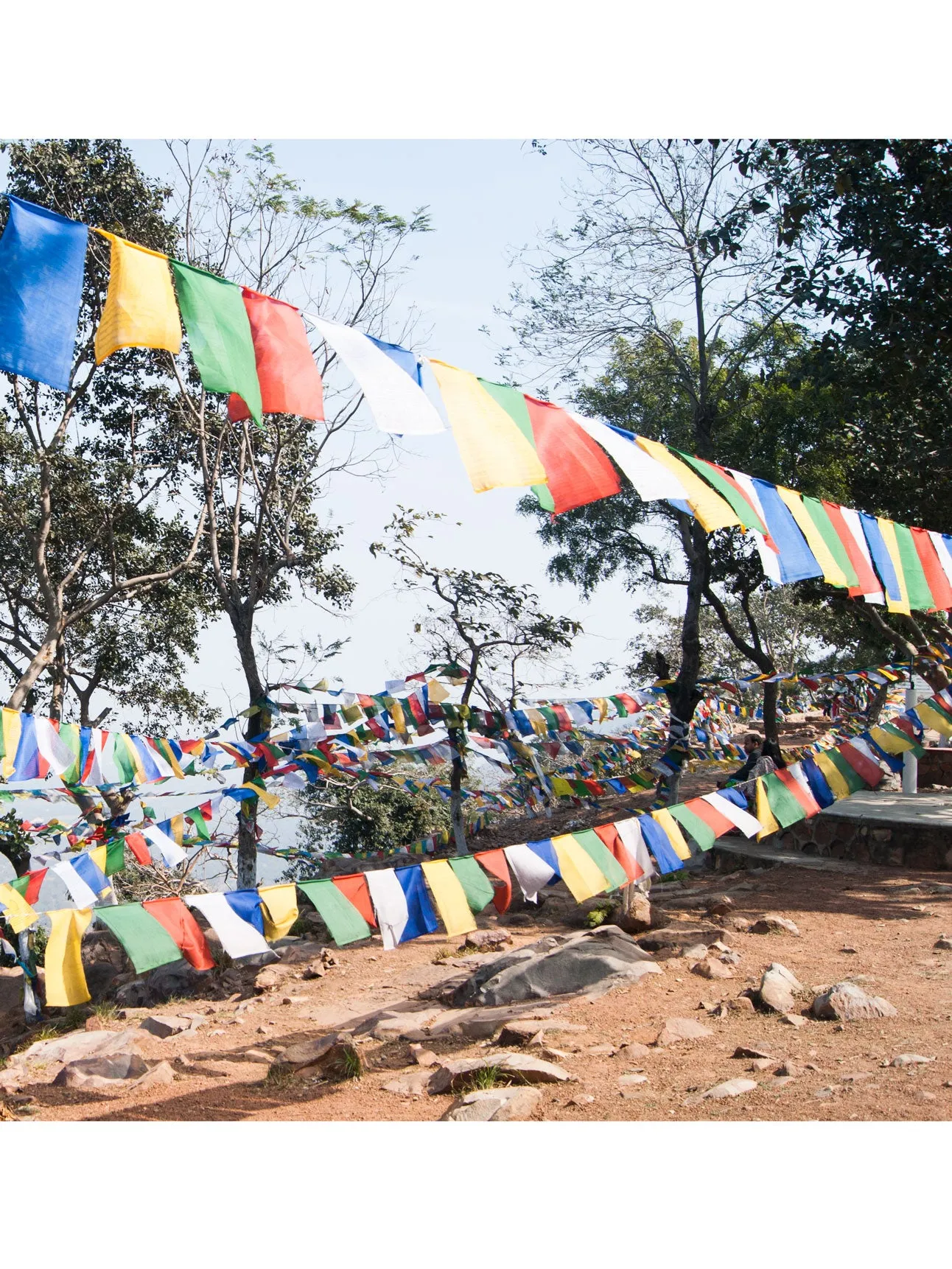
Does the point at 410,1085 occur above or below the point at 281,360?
below

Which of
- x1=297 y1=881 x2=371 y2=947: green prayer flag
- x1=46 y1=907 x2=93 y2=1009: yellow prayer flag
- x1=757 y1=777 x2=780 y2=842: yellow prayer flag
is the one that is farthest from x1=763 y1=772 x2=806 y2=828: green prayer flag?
x1=46 y1=907 x2=93 y2=1009: yellow prayer flag

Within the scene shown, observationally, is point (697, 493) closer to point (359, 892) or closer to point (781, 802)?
point (781, 802)

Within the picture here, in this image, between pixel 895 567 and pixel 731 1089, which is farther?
pixel 895 567

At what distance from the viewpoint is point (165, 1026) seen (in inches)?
317

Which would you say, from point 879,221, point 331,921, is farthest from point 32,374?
point 879,221

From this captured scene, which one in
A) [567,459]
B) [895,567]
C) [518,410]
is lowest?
[895,567]

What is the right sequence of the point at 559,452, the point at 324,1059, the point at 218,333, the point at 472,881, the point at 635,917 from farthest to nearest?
1. the point at 635,917
2. the point at 324,1059
3. the point at 472,881
4. the point at 559,452
5. the point at 218,333

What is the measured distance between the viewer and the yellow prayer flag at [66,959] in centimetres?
441

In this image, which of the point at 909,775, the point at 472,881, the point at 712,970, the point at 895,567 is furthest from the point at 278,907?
the point at 909,775

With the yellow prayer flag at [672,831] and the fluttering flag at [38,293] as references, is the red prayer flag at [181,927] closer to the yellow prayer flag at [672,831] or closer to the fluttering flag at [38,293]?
the fluttering flag at [38,293]

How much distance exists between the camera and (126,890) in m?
13.7

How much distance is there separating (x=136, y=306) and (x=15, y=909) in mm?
2718

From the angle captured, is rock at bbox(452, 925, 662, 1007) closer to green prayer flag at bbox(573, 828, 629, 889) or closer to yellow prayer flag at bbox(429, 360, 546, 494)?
green prayer flag at bbox(573, 828, 629, 889)

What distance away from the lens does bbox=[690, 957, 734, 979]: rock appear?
7.02m
